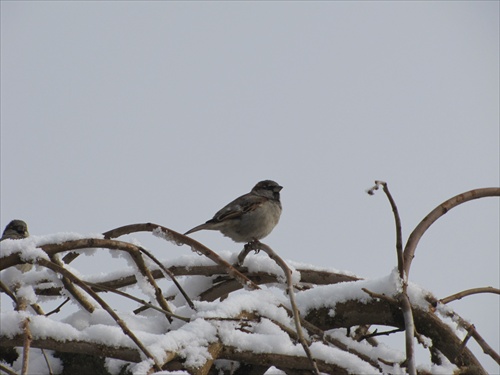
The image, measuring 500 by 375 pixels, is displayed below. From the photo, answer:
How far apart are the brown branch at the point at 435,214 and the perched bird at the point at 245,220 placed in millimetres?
4779

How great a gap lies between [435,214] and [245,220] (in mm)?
4975

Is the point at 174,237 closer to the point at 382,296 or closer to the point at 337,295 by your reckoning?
the point at 337,295

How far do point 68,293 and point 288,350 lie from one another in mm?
745

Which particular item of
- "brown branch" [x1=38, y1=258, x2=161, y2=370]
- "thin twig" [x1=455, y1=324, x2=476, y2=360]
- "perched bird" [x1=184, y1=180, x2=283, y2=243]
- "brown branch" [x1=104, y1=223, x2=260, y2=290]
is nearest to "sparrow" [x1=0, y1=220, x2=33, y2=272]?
"perched bird" [x1=184, y1=180, x2=283, y2=243]

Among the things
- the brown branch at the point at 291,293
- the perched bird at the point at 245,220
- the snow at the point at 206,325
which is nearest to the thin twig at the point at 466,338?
the snow at the point at 206,325

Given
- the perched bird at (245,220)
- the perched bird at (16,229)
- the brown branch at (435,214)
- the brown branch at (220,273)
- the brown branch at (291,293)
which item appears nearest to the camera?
the brown branch at (291,293)

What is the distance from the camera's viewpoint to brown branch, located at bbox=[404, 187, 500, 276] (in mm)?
2355

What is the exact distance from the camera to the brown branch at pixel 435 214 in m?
2.36

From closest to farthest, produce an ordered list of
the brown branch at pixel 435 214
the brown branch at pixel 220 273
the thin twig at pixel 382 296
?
the thin twig at pixel 382 296, the brown branch at pixel 435 214, the brown branch at pixel 220 273

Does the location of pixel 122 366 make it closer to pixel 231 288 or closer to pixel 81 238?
A: pixel 81 238

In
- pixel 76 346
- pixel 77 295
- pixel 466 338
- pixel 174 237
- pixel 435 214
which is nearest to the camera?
pixel 76 346

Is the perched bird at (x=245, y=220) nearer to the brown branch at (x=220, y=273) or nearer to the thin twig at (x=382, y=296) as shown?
the brown branch at (x=220, y=273)

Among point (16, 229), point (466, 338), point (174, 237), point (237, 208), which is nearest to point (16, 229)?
point (16, 229)

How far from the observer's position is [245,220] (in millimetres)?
7418
